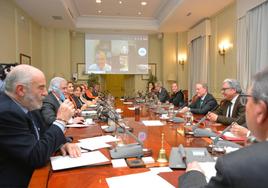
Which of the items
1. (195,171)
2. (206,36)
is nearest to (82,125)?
(195,171)

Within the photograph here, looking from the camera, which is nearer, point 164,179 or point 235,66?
point 164,179

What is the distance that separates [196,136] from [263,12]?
3655 mm

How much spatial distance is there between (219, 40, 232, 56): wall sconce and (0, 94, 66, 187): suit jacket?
563cm

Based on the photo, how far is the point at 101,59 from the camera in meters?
9.30

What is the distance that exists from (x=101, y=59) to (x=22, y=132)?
26.7 feet

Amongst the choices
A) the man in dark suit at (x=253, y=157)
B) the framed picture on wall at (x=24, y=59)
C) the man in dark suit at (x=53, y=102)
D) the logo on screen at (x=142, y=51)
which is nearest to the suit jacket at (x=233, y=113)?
the man in dark suit at (x=53, y=102)

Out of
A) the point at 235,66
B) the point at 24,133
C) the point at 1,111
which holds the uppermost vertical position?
the point at 235,66

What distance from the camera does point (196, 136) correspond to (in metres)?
2.05

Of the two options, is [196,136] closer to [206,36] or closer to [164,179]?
[164,179]

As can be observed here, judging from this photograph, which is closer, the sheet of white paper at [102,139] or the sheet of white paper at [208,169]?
the sheet of white paper at [208,169]

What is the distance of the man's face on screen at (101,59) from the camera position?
927 centimetres

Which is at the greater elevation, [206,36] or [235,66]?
[206,36]

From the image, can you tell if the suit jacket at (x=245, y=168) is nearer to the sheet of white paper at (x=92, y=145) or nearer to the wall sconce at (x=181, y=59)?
the sheet of white paper at (x=92, y=145)

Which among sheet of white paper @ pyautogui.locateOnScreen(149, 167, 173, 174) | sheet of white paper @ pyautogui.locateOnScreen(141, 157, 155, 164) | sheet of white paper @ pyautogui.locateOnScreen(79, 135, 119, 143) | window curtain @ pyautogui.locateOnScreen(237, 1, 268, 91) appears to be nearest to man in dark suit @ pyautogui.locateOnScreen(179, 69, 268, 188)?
sheet of white paper @ pyautogui.locateOnScreen(149, 167, 173, 174)
